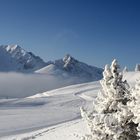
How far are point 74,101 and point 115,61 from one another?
103474mm

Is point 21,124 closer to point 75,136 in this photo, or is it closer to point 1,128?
point 1,128

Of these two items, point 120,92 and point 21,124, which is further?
point 21,124

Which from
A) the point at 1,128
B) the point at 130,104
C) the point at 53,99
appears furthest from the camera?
the point at 53,99

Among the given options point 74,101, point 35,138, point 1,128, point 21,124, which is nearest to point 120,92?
point 35,138

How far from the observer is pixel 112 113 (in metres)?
18.0

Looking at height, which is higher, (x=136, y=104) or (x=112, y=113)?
(x=136, y=104)

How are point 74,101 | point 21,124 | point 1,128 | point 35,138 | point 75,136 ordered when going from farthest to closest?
point 74,101
point 21,124
point 1,128
point 35,138
point 75,136

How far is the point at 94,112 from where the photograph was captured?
1925 cm

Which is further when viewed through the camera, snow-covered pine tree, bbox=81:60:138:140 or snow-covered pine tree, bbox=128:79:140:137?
snow-covered pine tree, bbox=81:60:138:140

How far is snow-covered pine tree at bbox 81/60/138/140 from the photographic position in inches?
658

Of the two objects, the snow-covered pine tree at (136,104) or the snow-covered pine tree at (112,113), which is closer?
the snow-covered pine tree at (136,104)

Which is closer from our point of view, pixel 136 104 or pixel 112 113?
pixel 136 104

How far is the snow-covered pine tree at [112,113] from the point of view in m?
16.7

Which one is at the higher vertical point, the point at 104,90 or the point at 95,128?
the point at 104,90
